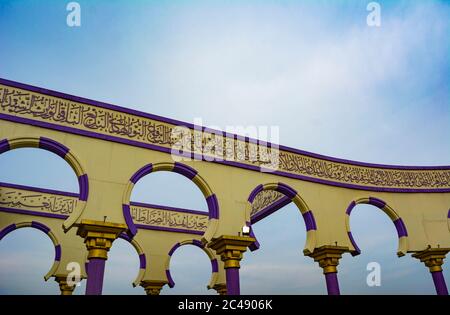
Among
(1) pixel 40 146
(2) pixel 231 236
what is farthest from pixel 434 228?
(1) pixel 40 146

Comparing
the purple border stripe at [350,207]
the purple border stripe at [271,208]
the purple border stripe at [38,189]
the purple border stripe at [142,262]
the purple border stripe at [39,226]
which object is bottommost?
the purple border stripe at [142,262]

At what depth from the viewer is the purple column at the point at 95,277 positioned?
201 inches

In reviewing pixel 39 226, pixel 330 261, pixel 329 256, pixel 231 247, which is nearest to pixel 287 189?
pixel 329 256

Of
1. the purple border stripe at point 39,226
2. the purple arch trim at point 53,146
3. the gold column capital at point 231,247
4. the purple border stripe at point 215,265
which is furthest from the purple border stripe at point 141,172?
the purple border stripe at point 215,265

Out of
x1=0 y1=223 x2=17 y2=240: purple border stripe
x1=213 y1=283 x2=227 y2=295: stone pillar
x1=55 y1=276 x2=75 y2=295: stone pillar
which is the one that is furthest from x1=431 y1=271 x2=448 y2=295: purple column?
x1=0 y1=223 x2=17 y2=240: purple border stripe

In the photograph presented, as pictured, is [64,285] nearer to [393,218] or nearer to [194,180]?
[194,180]

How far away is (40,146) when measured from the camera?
5.64m

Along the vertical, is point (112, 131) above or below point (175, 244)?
above

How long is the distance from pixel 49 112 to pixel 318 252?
20.1 feet

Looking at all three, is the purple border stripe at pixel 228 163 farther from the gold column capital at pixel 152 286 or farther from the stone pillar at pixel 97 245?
the gold column capital at pixel 152 286

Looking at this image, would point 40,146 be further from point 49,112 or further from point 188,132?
point 188,132

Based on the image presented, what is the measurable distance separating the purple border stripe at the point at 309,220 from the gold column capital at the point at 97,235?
4.36 meters

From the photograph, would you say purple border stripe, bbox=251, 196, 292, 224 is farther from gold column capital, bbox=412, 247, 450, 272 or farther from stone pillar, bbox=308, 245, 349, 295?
gold column capital, bbox=412, 247, 450, 272

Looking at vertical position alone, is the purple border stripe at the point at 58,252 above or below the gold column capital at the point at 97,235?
above
